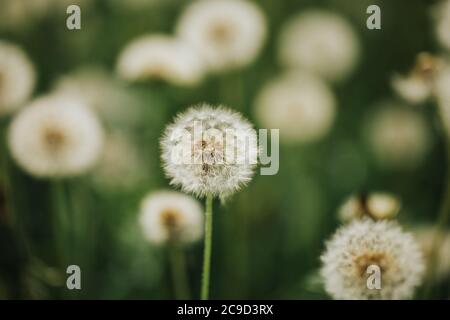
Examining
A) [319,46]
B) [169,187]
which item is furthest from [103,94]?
[319,46]

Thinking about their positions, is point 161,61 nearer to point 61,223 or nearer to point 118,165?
point 118,165

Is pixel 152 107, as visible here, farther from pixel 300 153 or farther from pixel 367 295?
pixel 367 295

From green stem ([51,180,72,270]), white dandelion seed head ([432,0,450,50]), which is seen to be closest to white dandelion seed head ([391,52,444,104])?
white dandelion seed head ([432,0,450,50])

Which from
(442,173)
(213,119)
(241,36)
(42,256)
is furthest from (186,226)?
(442,173)

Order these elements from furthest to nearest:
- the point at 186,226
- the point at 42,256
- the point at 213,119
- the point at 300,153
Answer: the point at 300,153 → the point at 42,256 → the point at 186,226 → the point at 213,119

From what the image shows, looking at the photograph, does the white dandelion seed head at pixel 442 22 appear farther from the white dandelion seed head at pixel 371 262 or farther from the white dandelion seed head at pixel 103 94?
the white dandelion seed head at pixel 103 94

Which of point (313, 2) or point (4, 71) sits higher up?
point (313, 2)
